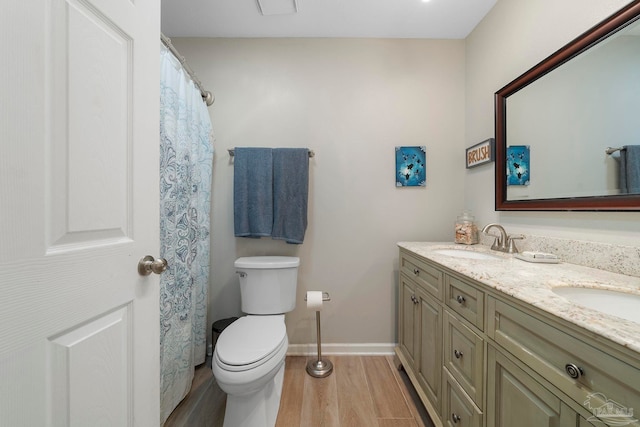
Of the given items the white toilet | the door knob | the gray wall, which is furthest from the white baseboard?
the door knob

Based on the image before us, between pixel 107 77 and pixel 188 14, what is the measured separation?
53.2 inches

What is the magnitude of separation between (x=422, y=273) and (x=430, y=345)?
0.34 metres

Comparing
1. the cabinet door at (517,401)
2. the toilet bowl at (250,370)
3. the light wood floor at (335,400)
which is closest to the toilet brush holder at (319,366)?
the light wood floor at (335,400)

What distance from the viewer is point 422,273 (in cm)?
122

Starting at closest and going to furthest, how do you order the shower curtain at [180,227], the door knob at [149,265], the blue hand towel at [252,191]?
the door knob at [149,265]
the shower curtain at [180,227]
the blue hand towel at [252,191]

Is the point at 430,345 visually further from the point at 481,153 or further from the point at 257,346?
the point at 481,153

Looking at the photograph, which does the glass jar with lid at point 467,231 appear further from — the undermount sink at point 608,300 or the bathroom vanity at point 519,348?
the undermount sink at point 608,300

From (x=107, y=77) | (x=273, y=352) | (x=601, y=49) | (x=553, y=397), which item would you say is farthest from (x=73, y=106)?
(x=601, y=49)

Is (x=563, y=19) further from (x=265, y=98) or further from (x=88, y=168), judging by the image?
(x=88, y=168)

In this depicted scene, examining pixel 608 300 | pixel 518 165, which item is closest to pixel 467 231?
pixel 518 165

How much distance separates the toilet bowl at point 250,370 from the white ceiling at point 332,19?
6.19ft

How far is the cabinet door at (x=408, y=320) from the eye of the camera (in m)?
1.32

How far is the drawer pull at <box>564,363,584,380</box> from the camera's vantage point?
486 millimetres

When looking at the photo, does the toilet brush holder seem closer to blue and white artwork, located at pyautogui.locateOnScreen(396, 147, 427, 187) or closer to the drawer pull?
blue and white artwork, located at pyautogui.locateOnScreen(396, 147, 427, 187)
